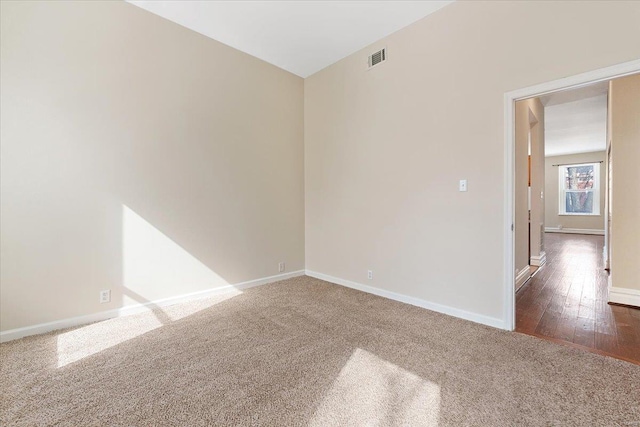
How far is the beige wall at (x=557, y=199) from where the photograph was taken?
9125 mm

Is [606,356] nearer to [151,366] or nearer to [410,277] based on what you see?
[410,277]

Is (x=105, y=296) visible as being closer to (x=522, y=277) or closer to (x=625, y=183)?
(x=522, y=277)

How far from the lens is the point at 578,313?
288cm

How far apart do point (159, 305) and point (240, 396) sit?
6.33ft

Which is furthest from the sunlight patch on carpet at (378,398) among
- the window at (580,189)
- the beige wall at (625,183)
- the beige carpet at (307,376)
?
the window at (580,189)

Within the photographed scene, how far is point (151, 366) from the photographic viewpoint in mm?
1986

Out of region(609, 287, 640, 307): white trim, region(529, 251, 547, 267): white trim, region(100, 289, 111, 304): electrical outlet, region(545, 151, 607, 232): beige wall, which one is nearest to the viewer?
region(100, 289, 111, 304): electrical outlet

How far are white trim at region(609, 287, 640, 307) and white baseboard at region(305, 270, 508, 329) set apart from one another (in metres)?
1.79

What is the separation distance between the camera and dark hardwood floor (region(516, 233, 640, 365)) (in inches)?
89.7

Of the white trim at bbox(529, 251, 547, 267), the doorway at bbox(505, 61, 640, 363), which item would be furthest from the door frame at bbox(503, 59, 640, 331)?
the white trim at bbox(529, 251, 547, 267)

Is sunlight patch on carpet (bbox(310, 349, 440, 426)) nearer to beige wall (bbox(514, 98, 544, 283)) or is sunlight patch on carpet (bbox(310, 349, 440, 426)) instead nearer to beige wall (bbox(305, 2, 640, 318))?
beige wall (bbox(305, 2, 640, 318))

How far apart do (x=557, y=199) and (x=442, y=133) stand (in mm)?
10128

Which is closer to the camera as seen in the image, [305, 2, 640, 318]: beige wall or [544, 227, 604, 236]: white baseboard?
[305, 2, 640, 318]: beige wall

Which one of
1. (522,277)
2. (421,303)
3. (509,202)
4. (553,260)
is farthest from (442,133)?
(553,260)
